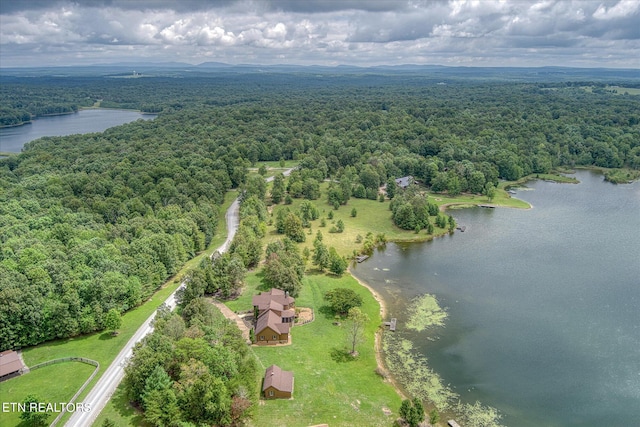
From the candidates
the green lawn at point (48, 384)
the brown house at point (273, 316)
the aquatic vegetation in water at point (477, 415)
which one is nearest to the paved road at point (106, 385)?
the green lawn at point (48, 384)

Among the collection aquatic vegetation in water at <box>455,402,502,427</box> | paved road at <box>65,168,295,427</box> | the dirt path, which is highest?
paved road at <box>65,168,295,427</box>

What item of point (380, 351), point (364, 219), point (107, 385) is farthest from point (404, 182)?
point (107, 385)

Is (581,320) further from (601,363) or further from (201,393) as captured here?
(201,393)

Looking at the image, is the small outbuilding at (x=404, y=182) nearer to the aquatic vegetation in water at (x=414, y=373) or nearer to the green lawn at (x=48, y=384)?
the aquatic vegetation in water at (x=414, y=373)

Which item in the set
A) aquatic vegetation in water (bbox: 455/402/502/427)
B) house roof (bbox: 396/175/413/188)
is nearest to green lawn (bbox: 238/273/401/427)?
aquatic vegetation in water (bbox: 455/402/502/427)

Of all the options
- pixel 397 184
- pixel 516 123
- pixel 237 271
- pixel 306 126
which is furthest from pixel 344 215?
pixel 516 123

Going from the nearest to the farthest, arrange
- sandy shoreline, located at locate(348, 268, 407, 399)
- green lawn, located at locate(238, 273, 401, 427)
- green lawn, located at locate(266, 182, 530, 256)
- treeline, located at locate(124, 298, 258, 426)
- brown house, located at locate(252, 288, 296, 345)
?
treeline, located at locate(124, 298, 258, 426) → green lawn, located at locate(238, 273, 401, 427) → sandy shoreline, located at locate(348, 268, 407, 399) → brown house, located at locate(252, 288, 296, 345) → green lawn, located at locate(266, 182, 530, 256)

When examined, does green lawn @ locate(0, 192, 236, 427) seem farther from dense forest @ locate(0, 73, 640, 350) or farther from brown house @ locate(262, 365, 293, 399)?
brown house @ locate(262, 365, 293, 399)
